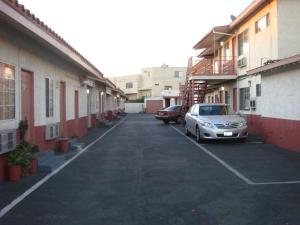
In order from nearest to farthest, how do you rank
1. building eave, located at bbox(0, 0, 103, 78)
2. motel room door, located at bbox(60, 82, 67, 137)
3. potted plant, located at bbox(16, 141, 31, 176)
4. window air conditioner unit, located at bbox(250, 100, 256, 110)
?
building eave, located at bbox(0, 0, 103, 78)
potted plant, located at bbox(16, 141, 31, 176)
motel room door, located at bbox(60, 82, 67, 137)
window air conditioner unit, located at bbox(250, 100, 256, 110)

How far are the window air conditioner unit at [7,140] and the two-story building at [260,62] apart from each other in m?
7.85

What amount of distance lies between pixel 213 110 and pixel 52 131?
7.27 m

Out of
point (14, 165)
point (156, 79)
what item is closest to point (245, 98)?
point (14, 165)

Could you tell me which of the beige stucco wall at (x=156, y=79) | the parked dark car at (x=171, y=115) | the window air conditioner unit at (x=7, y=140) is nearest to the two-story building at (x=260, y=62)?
the parked dark car at (x=171, y=115)

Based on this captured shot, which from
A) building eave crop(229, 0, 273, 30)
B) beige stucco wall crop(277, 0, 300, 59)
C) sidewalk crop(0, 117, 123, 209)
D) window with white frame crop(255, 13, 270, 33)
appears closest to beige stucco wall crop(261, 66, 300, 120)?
beige stucco wall crop(277, 0, 300, 59)

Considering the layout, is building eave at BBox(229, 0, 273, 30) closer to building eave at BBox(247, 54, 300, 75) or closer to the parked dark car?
building eave at BBox(247, 54, 300, 75)

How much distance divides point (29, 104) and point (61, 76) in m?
4.51

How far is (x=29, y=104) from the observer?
1191 centimetres

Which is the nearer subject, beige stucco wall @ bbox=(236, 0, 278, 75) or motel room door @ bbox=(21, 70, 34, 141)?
motel room door @ bbox=(21, 70, 34, 141)

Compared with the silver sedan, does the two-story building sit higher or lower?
higher

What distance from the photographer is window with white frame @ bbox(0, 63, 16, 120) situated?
9391 mm

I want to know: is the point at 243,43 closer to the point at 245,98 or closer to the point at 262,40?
the point at 245,98

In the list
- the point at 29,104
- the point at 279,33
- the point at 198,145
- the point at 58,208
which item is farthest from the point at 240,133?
the point at 58,208

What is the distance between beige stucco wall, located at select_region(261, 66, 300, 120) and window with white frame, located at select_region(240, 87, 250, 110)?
5066 millimetres
